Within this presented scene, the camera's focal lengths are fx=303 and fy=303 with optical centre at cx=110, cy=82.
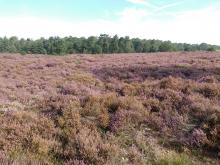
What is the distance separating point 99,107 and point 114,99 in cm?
80

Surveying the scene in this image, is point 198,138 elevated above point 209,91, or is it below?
below

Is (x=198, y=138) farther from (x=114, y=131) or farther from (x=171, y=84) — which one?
(x=171, y=84)

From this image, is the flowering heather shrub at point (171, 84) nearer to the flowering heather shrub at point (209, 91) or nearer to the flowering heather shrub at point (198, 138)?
the flowering heather shrub at point (209, 91)

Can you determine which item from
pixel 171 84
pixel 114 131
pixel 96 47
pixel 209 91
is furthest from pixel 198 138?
pixel 96 47

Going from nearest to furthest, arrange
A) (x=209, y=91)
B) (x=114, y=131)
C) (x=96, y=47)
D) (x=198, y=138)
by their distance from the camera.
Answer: (x=198, y=138) < (x=114, y=131) < (x=209, y=91) < (x=96, y=47)

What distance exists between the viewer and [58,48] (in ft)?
301

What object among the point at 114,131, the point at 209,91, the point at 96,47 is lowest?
the point at 96,47

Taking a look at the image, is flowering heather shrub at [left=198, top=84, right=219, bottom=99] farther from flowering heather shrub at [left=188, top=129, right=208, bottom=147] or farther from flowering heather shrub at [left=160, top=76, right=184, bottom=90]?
flowering heather shrub at [left=188, top=129, right=208, bottom=147]

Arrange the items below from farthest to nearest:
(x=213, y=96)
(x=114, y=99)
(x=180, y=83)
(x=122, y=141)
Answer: (x=180, y=83) → (x=213, y=96) → (x=114, y=99) → (x=122, y=141)

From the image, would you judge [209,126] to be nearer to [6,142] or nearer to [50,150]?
[50,150]

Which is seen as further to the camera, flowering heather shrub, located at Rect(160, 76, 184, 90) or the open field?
flowering heather shrub, located at Rect(160, 76, 184, 90)

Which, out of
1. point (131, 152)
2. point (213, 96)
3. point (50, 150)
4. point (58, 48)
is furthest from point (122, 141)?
point (58, 48)

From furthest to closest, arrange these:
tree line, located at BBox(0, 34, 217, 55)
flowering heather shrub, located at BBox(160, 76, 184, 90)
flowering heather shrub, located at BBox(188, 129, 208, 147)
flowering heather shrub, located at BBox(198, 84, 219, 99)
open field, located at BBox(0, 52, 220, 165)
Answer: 1. tree line, located at BBox(0, 34, 217, 55)
2. flowering heather shrub, located at BBox(160, 76, 184, 90)
3. flowering heather shrub, located at BBox(198, 84, 219, 99)
4. flowering heather shrub, located at BBox(188, 129, 208, 147)
5. open field, located at BBox(0, 52, 220, 165)

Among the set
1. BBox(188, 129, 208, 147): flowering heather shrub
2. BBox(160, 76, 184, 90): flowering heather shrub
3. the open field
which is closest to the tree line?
BBox(160, 76, 184, 90): flowering heather shrub
